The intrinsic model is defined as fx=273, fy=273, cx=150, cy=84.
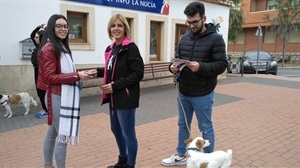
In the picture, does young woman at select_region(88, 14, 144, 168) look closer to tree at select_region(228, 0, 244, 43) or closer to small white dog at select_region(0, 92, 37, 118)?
small white dog at select_region(0, 92, 37, 118)

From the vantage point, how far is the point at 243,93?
8508mm

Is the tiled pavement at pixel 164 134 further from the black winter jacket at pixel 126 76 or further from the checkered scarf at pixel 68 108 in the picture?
the black winter jacket at pixel 126 76

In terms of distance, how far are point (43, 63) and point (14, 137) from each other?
2602 millimetres

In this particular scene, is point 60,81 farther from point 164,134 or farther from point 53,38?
point 164,134

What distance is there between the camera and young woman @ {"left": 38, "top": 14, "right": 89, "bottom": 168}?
2.56 meters

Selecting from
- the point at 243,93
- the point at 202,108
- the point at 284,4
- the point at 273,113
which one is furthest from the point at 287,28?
the point at 202,108

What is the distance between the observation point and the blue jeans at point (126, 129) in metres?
2.91

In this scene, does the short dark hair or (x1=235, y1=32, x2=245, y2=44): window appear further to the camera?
(x1=235, y1=32, x2=245, y2=44): window

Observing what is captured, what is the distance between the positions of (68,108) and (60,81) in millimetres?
289

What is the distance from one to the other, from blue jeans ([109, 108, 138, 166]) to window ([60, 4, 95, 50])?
4797 mm

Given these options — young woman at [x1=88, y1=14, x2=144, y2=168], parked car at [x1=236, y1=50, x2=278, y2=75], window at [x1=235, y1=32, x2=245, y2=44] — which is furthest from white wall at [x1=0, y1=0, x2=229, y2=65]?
window at [x1=235, y1=32, x2=245, y2=44]

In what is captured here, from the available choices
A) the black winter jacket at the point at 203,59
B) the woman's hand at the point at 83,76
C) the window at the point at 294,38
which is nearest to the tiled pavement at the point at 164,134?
the black winter jacket at the point at 203,59

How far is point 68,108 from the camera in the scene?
105 inches

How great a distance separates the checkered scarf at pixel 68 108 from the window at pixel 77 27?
5.15 meters
